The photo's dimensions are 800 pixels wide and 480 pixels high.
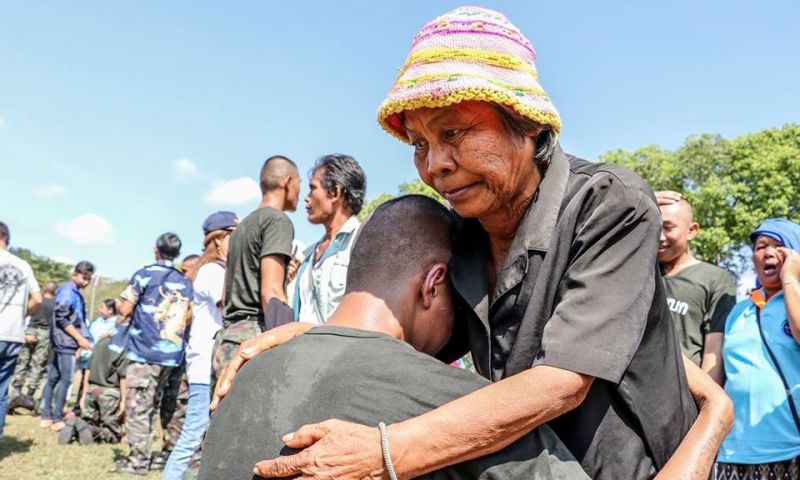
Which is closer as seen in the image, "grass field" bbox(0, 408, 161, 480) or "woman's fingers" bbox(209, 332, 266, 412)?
"woman's fingers" bbox(209, 332, 266, 412)

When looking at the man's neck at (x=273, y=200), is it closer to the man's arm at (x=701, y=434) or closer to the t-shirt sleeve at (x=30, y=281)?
the man's arm at (x=701, y=434)

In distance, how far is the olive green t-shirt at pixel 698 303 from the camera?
16.3 ft

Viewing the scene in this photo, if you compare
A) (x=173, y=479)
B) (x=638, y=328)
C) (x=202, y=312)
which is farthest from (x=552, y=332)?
(x=202, y=312)

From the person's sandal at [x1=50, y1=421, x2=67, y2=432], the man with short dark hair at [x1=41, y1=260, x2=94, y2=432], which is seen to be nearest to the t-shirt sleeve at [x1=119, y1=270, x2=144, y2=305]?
the man with short dark hair at [x1=41, y1=260, x2=94, y2=432]

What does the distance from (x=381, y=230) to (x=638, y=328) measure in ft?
2.54

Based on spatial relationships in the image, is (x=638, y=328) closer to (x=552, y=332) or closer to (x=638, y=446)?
(x=552, y=332)

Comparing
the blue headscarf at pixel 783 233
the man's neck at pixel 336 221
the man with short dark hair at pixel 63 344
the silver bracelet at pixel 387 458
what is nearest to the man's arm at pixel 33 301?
the man with short dark hair at pixel 63 344

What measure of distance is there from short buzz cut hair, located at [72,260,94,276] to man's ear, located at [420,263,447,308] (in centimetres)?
1134

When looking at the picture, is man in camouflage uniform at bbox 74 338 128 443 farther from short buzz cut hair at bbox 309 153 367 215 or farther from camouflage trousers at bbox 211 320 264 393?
short buzz cut hair at bbox 309 153 367 215

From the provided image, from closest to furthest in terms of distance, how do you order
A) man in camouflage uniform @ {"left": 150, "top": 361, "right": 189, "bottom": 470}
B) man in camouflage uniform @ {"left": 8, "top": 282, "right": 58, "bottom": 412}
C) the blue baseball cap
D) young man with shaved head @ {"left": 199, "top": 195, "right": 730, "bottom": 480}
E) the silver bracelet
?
the silver bracelet
young man with shaved head @ {"left": 199, "top": 195, "right": 730, "bottom": 480}
the blue baseball cap
man in camouflage uniform @ {"left": 150, "top": 361, "right": 189, "bottom": 470}
man in camouflage uniform @ {"left": 8, "top": 282, "right": 58, "bottom": 412}

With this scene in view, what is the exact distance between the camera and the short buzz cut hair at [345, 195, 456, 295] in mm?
1935

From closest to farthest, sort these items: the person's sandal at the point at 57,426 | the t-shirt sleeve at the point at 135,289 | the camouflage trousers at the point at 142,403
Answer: the camouflage trousers at the point at 142,403, the t-shirt sleeve at the point at 135,289, the person's sandal at the point at 57,426

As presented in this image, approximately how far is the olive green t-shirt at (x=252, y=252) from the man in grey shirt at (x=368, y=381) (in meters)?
3.22

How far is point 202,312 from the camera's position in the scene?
6.57 meters
